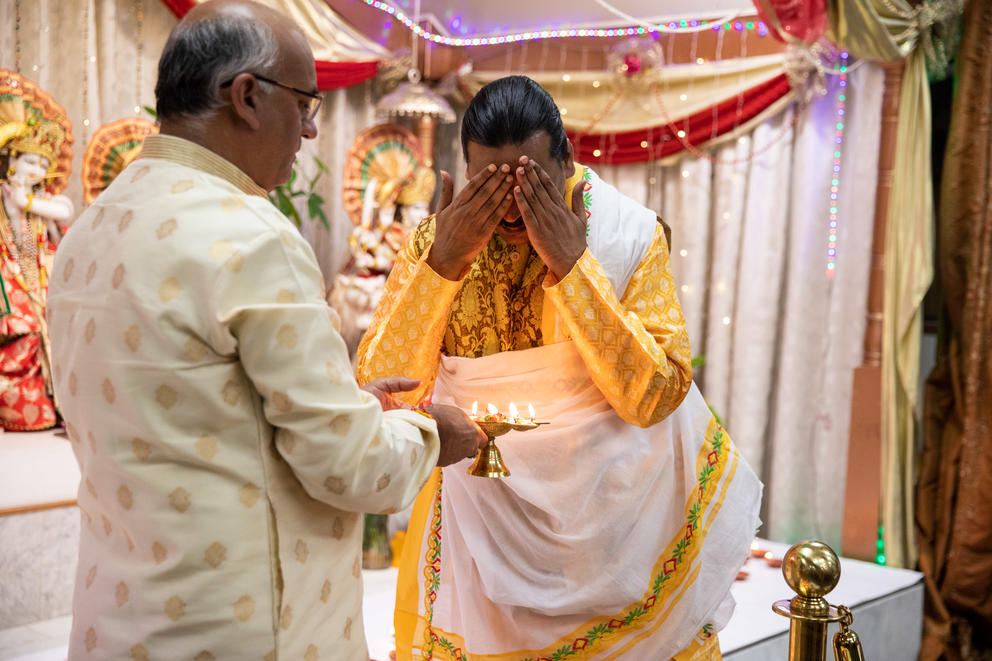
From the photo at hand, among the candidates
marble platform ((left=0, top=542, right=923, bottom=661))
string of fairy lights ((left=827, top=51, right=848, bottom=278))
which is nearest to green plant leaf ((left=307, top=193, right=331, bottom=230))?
marble platform ((left=0, top=542, right=923, bottom=661))

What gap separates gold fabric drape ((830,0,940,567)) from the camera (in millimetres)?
4879

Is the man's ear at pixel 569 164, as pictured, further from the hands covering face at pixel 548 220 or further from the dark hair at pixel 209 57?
the dark hair at pixel 209 57

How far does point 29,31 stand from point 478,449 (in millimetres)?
3959

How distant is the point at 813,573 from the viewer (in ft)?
4.50

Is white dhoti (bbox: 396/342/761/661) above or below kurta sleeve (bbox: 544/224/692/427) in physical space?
below

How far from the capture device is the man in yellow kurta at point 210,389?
136cm

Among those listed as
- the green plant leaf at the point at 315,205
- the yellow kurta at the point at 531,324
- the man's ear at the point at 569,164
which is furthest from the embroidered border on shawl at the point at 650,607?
the green plant leaf at the point at 315,205

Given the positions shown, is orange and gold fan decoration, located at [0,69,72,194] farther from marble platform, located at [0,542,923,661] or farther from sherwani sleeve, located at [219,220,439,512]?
sherwani sleeve, located at [219,220,439,512]

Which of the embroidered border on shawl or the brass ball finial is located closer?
the brass ball finial

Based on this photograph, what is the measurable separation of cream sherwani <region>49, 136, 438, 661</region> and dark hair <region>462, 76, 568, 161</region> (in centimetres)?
67

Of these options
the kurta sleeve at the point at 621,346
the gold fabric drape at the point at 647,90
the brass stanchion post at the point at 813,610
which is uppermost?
the gold fabric drape at the point at 647,90

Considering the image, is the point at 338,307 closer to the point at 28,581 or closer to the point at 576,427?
the point at 28,581

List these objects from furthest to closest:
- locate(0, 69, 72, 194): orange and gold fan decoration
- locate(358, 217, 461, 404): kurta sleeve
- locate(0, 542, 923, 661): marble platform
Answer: locate(0, 69, 72, 194): orange and gold fan decoration < locate(0, 542, 923, 661): marble platform < locate(358, 217, 461, 404): kurta sleeve

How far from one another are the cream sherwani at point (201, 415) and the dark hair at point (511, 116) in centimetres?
67
